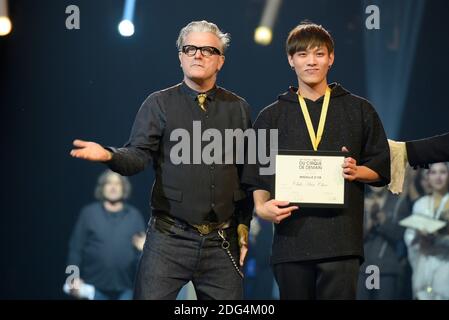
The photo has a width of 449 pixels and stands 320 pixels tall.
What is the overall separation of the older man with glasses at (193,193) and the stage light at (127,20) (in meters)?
2.61

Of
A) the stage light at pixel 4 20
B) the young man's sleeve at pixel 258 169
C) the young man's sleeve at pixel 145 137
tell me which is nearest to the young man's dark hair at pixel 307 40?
the young man's sleeve at pixel 258 169

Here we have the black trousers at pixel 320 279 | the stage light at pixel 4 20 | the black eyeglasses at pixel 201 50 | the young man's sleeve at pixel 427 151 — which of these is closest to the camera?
the black trousers at pixel 320 279

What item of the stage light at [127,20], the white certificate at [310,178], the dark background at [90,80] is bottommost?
the white certificate at [310,178]

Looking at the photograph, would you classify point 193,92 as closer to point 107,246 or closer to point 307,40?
point 307,40

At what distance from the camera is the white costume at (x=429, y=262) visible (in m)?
5.95

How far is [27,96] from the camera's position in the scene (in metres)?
6.18

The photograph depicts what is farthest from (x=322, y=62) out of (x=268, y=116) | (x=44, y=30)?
(x=44, y=30)

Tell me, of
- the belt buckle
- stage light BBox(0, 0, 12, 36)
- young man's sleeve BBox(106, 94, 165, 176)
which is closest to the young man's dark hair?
young man's sleeve BBox(106, 94, 165, 176)

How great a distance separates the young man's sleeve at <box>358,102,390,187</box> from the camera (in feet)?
11.2

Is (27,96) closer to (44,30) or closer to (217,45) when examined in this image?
(44,30)

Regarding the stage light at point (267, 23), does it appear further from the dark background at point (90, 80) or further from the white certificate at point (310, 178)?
the white certificate at point (310, 178)

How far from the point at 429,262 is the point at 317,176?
Result: 3.04m

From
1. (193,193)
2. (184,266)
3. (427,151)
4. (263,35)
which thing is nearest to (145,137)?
(193,193)
